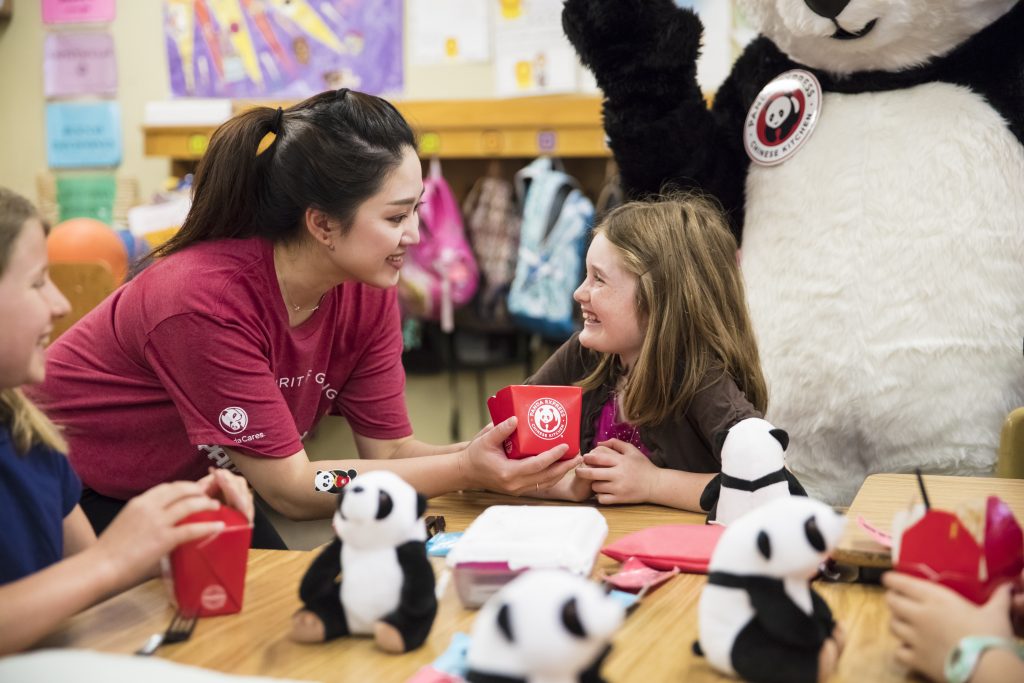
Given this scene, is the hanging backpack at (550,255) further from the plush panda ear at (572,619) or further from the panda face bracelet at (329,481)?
the plush panda ear at (572,619)

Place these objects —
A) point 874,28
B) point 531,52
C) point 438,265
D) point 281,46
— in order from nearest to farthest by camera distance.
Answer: point 874,28, point 438,265, point 531,52, point 281,46

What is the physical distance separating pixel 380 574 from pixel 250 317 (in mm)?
665

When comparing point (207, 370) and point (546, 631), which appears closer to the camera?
point (546, 631)

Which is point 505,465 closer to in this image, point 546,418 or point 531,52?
point 546,418

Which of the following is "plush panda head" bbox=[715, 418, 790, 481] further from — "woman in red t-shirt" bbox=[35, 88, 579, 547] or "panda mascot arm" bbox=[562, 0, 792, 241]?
"panda mascot arm" bbox=[562, 0, 792, 241]

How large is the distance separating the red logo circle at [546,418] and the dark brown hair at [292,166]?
1.40ft

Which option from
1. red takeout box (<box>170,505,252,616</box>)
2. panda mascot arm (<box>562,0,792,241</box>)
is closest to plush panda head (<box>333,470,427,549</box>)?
red takeout box (<box>170,505,252,616</box>)

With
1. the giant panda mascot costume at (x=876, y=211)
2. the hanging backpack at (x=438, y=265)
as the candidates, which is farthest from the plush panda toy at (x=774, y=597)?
the hanging backpack at (x=438, y=265)

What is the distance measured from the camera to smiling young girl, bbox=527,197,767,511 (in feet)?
4.71

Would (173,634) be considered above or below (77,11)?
below

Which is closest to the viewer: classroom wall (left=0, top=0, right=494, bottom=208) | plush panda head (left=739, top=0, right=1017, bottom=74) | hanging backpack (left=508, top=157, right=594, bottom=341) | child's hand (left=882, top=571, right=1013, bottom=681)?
child's hand (left=882, top=571, right=1013, bottom=681)

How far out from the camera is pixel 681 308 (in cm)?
152

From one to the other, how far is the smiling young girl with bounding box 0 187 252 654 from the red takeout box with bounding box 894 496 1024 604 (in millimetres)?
603

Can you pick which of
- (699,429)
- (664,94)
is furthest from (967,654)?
(664,94)
